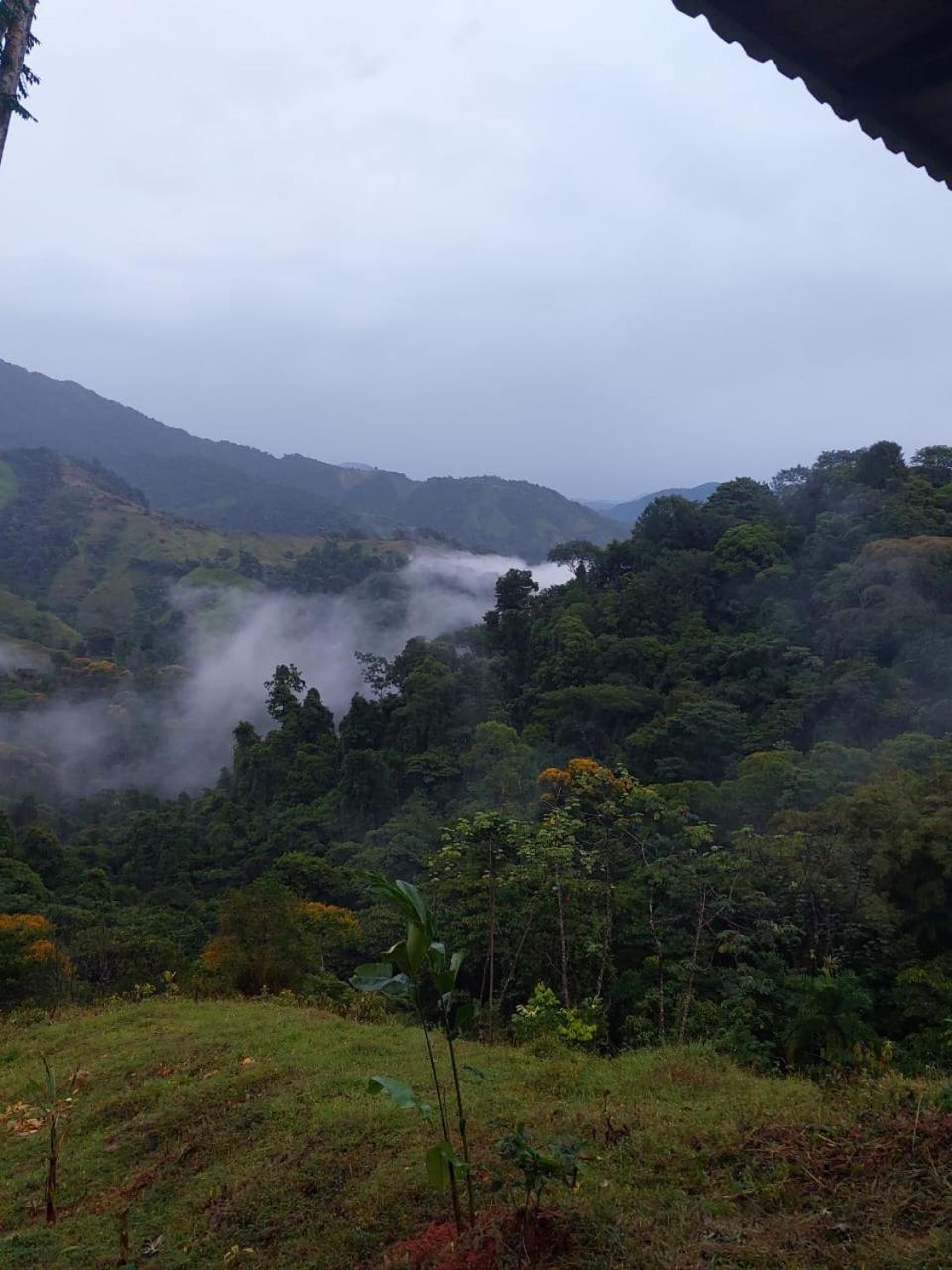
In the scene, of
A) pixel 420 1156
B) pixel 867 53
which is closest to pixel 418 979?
pixel 420 1156

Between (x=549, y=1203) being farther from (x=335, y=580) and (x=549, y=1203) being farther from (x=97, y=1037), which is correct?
(x=335, y=580)

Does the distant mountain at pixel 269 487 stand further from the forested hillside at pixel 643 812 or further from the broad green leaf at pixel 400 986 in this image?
the broad green leaf at pixel 400 986

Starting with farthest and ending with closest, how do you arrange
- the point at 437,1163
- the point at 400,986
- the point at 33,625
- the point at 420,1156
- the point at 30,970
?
1. the point at 33,625
2. the point at 30,970
3. the point at 420,1156
4. the point at 400,986
5. the point at 437,1163

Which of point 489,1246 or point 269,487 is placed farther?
point 269,487

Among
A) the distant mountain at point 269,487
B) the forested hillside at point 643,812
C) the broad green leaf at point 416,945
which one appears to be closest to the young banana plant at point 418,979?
the broad green leaf at point 416,945

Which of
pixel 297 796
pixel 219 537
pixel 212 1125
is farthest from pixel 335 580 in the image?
pixel 212 1125

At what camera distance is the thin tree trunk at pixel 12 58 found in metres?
4.50

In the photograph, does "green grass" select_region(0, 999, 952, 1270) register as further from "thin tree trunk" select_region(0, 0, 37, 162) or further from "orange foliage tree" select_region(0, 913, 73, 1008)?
"orange foliage tree" select_region(0, 913, 73, 1008)

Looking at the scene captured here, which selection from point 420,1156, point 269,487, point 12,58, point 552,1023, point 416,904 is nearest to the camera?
point 416,904

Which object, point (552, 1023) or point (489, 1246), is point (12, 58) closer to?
point (489, 1246)

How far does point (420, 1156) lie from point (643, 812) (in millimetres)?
9777

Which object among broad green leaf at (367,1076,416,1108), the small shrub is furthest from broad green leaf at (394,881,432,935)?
the small shrub

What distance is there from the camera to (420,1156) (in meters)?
4.02

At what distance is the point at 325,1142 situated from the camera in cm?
444
